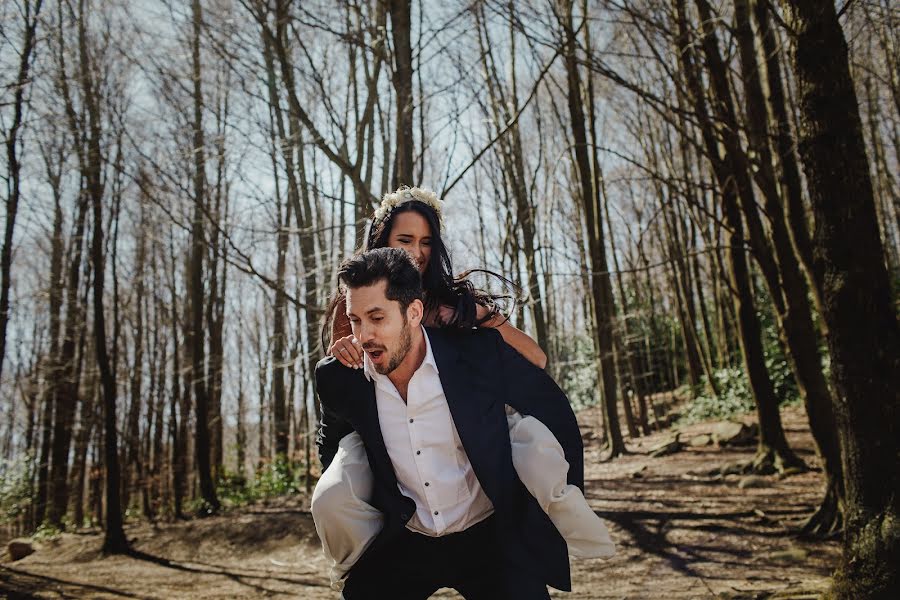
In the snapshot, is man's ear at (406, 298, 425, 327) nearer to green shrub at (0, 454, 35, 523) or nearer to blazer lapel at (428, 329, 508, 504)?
blazer lapel at (428, 329, 508, 504)

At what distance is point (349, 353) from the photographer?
2.02 metres

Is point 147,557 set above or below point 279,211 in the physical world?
below

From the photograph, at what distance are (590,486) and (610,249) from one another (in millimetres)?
9669

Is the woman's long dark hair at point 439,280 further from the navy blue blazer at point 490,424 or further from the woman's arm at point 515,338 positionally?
the navy blue blazer at point 490,424

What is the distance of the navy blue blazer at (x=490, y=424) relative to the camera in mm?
1907

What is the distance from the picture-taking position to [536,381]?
203cm

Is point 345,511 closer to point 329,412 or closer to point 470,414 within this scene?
point 329,412

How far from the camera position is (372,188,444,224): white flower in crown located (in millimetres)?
2756

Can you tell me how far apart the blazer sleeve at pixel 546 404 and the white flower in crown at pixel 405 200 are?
3.23ft

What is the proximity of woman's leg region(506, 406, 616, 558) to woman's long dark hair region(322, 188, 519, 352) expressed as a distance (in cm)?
47

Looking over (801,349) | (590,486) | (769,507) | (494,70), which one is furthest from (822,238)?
(494,70)

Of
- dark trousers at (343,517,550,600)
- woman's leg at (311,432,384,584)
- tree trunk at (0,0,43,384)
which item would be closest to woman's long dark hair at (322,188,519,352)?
woman's leg at (311,432,384,584)

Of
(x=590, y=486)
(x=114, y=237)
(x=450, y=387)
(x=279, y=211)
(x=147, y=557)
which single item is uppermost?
(x=279, y=211)

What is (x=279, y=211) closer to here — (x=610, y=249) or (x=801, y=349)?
(x=610, y=249)
